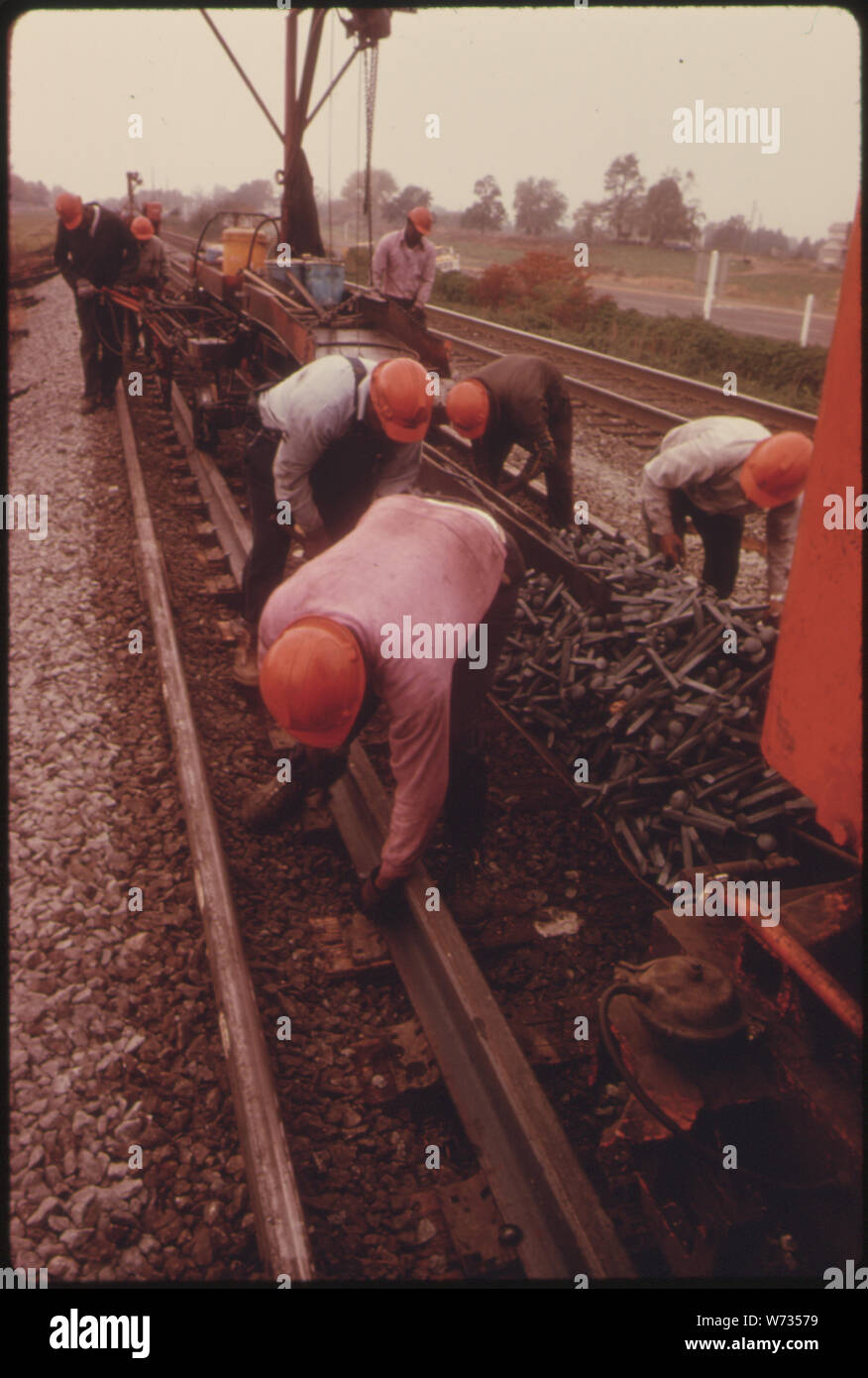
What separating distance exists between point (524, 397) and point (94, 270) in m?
5.99

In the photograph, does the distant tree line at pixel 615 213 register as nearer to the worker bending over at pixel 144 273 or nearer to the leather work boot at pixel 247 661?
the worker bending over at pixel 144 273

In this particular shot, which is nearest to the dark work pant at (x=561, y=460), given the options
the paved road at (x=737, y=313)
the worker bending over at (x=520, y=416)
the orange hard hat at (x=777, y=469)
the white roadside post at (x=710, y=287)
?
the worker bending over at (x=520, y=416)

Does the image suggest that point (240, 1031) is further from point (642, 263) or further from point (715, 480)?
point (642, 263)

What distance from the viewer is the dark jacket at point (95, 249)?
30.6 feet

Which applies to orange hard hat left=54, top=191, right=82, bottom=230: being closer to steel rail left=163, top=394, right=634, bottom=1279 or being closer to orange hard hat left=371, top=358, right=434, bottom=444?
orange hard hat left=371, top=358, right=434, bottom=444

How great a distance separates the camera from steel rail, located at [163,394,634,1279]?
227 centimetres

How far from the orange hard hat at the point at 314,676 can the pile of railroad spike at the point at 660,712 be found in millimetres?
1559

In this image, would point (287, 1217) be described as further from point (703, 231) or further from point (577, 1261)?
point (703, 231)

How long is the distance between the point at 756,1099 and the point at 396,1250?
1147mm

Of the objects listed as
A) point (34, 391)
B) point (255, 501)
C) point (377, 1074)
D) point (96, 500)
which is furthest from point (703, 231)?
point (377, 1074)

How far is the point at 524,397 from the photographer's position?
6105mm
